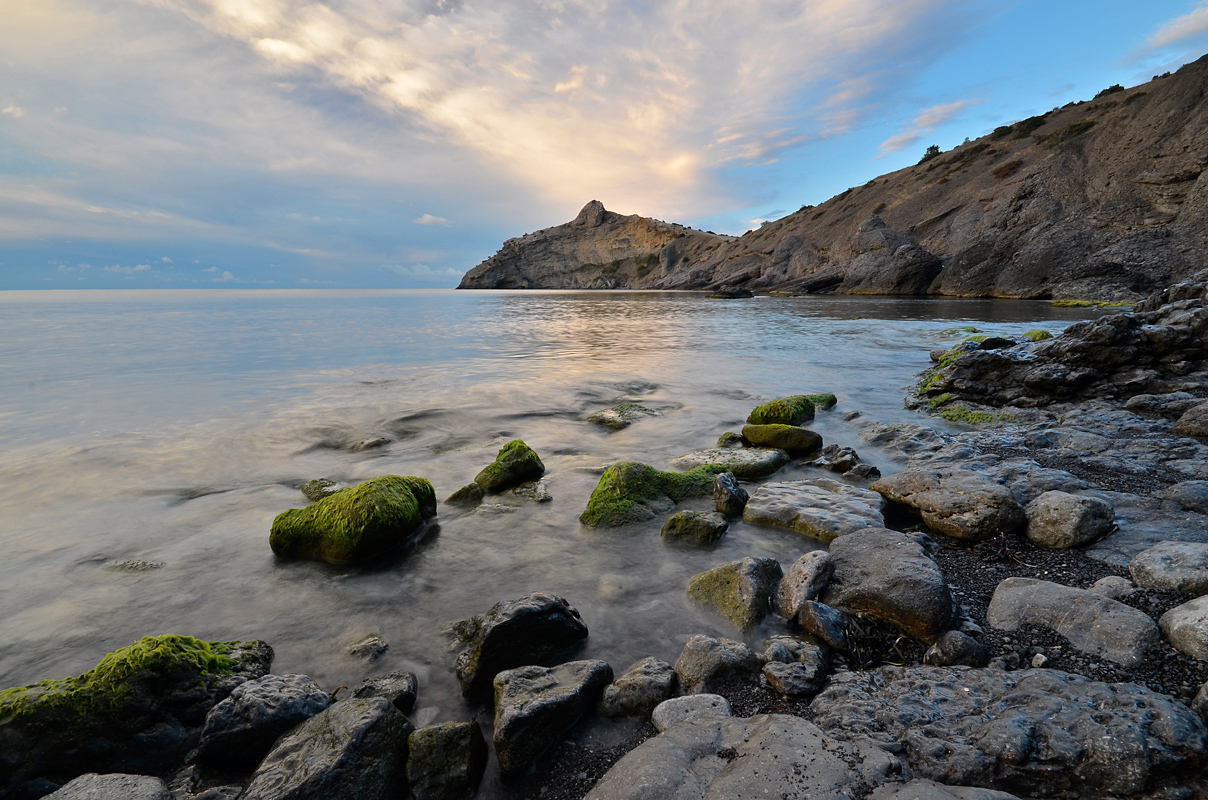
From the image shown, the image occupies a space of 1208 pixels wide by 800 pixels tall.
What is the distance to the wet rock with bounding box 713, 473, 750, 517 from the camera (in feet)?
17.0

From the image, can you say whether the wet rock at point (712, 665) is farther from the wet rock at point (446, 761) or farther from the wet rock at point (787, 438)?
the wet rock at point (787, 438)

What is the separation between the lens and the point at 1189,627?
2.53 metres

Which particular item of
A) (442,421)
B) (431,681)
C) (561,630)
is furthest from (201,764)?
(442,421)

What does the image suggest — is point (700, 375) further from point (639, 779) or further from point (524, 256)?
point (524, 256)

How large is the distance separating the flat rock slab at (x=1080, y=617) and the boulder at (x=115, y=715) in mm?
4768

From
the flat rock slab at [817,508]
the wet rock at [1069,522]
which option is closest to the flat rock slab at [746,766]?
the flat rock slab at [817,508]

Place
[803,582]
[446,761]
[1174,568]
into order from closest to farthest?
[446,761], [1174,568], [803,582]

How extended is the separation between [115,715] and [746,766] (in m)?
3.26

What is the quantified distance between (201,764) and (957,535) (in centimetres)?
542

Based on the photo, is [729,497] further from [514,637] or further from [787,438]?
[514,637]

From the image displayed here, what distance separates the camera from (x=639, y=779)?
215cm

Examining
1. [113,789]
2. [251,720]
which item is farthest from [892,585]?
[113,789]

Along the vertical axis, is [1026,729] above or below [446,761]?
above

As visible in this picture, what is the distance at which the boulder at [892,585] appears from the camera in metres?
3.11
